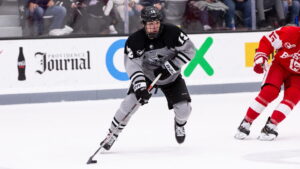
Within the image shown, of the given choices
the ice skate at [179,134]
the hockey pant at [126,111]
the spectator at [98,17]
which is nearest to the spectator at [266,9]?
the spectator at [98,17]

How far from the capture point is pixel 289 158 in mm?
4996

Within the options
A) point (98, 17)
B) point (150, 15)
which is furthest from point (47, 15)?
point (150, 15)

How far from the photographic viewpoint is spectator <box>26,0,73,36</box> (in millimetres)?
8719

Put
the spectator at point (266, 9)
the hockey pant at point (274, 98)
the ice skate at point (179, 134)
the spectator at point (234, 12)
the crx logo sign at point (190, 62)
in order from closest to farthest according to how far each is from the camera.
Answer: the ice skate at point (179, 134) < the hockey pant at point (274, 98) < the crx logo sign at point (190, 62) < the spectator at point (234, 12) < the spectator at point (266, 9)

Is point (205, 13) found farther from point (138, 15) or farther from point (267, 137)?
point (267, 137)

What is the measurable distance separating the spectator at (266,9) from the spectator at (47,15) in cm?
243

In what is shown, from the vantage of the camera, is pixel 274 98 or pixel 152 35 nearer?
pixel 152 35

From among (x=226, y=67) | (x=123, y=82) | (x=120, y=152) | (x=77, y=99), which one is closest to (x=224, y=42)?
(x=226, y=67)

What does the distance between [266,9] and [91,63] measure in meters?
2.43

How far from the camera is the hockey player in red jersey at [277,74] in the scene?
5859 mm

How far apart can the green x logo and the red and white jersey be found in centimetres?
322

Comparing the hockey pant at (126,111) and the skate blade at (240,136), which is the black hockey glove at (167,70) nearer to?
the hockey pant at (126,111)

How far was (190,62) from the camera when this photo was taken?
9.16 meters

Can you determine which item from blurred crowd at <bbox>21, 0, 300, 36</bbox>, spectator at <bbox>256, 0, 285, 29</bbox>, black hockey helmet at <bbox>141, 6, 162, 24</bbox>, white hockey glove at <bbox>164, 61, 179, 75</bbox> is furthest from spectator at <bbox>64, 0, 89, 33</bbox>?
black hockey helmet at <bbox>141, 6, 162, 24</bbox>
